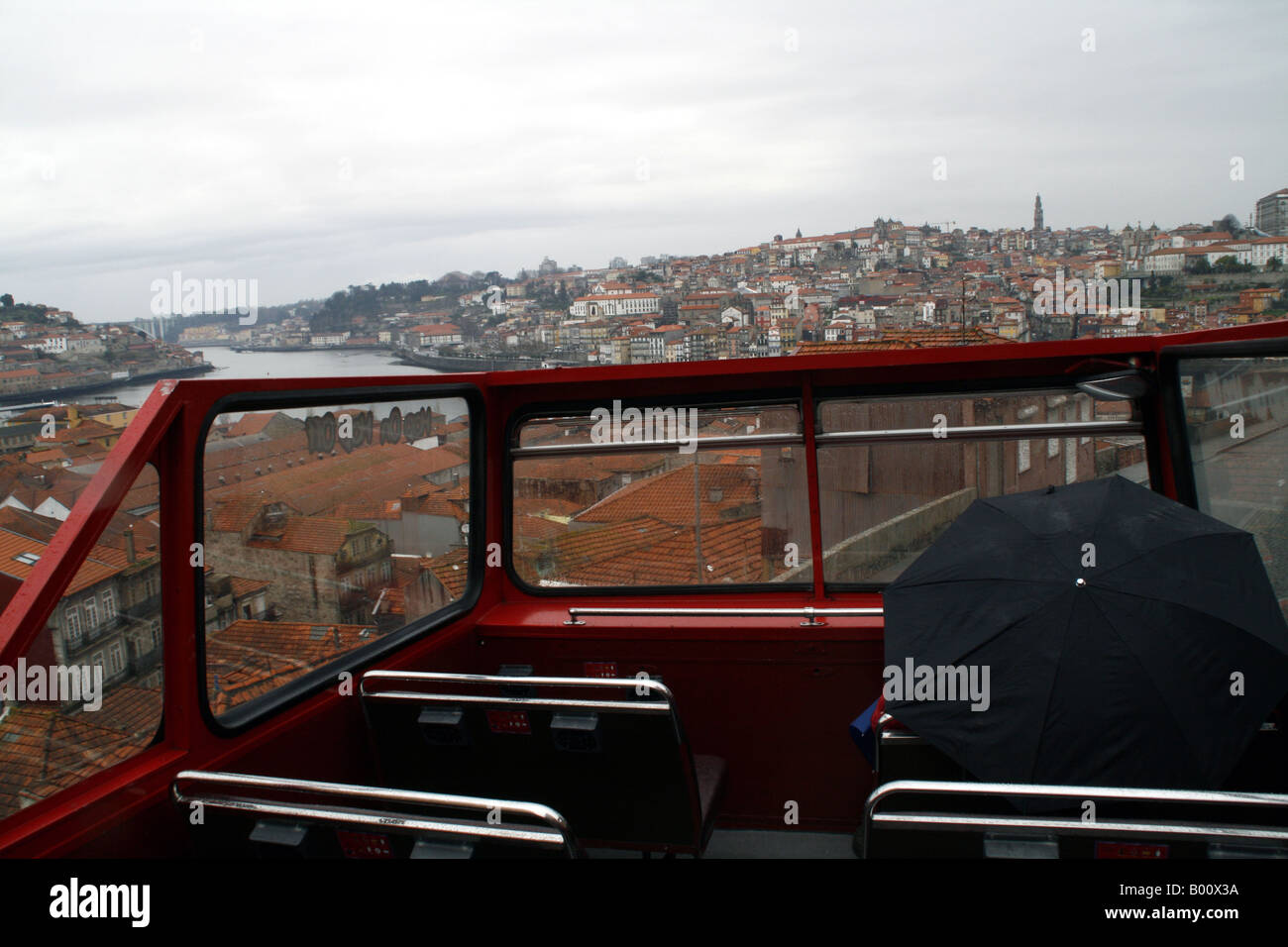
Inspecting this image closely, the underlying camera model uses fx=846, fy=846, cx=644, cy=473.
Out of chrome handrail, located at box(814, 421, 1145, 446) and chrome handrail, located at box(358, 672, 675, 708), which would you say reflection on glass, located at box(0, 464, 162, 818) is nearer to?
chrome handrail, located at box(358, 672, 675, 708)

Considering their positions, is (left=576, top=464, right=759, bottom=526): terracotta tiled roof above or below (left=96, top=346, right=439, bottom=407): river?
below

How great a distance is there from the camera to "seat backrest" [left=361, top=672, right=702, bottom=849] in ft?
9.55

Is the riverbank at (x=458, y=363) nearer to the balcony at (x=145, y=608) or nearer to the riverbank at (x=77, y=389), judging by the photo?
the riverbank at (x=77, y=389)

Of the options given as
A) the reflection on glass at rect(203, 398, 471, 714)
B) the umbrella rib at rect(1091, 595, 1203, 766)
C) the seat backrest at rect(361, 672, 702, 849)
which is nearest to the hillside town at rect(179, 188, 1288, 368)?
the reflection on glass at rect(203, 398, 471, 714)

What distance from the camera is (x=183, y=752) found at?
8.35 ft

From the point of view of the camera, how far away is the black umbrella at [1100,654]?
7.09 ft

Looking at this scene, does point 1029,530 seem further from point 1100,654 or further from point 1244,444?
point 1244,444

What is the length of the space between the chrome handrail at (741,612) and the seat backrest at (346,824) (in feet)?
5.56

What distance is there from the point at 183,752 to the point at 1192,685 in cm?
284

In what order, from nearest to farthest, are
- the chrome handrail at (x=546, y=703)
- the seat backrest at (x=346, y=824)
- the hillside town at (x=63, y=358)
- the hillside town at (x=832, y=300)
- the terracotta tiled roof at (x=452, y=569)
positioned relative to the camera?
1. the seat backrest at (x=346, y=824)
2. the chrome handrail at (x=546, y=703)
3. the hillside town at (x=63, y=358)
4. the terracotta tiled roof at (x=452, y=569)
5. the hillside town at (x=832, y=300)

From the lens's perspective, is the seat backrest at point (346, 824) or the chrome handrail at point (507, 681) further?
the chrome handrail at point (507, 681)

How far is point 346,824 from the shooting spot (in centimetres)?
215

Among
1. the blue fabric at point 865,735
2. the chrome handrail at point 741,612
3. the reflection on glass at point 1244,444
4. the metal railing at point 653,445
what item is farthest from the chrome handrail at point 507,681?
the reflection on glass at point 1244,444

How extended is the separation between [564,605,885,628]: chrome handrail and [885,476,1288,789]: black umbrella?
1266 millimetres
